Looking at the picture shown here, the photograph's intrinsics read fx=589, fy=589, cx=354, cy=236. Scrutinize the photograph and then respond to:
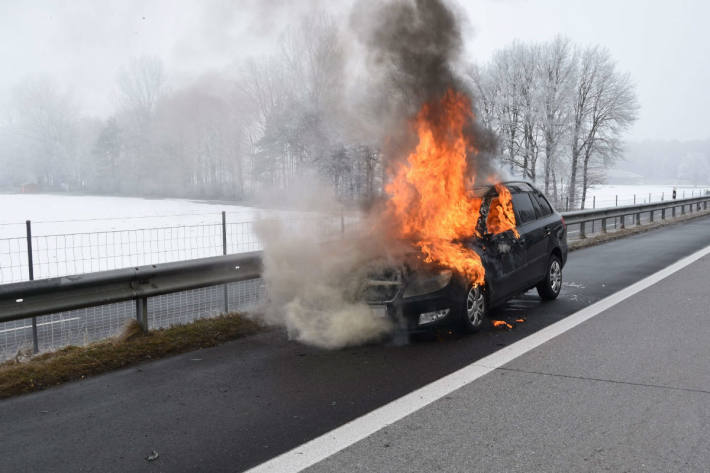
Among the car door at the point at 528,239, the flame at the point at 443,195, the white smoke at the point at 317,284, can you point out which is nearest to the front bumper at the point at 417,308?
the white smoke at the point at 317,284

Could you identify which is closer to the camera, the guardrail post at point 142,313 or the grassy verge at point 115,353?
the grassy verge at point 115,353

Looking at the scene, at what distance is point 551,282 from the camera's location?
8.41 m

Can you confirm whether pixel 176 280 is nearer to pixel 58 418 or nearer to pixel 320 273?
pixel 320 273

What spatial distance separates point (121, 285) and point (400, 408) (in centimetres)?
341

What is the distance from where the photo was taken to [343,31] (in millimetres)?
8734

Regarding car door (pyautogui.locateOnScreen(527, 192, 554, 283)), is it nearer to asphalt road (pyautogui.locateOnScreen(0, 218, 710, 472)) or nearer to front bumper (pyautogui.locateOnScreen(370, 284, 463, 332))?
asphalt road (pyautogui.locateOnScreen(0, 218, 710, 472))

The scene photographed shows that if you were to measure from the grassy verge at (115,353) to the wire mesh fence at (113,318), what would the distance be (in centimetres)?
70

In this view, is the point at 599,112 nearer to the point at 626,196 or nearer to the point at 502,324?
the point at 626,196

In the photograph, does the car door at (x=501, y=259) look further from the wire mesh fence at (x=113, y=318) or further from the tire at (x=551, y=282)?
the wire mesh fence at (x=113, y=318)

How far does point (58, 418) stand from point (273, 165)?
321 inches

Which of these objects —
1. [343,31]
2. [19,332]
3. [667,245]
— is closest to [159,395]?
[19,332]

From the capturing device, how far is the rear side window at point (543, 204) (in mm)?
8438

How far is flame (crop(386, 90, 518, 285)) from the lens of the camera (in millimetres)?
6504

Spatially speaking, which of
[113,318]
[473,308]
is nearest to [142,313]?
[113,318]
